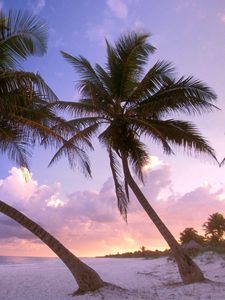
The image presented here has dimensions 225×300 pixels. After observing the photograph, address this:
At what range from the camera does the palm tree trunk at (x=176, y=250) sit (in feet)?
38.2

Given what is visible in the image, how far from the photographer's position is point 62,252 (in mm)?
10180

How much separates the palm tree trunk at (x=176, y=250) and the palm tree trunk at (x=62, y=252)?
127 inches

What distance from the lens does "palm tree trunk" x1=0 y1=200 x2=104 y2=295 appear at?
9.90 meters

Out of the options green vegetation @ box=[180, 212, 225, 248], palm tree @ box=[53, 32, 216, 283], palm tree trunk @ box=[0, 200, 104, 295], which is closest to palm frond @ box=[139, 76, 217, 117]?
palm tree @ box=[53, 32, 216, 283]

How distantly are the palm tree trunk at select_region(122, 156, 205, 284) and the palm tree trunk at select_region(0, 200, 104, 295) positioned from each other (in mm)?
3231

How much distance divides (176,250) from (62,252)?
165 inches

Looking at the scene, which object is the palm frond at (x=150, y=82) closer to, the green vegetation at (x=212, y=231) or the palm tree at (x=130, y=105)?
the palm tree at (x=130, y=105)

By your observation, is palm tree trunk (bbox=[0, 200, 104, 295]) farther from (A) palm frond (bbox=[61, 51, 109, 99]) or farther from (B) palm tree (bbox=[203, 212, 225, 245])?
(B) palm tree (bbox=[203, 212, 225, 245])

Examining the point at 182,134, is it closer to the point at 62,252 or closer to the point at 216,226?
the point at 62,252

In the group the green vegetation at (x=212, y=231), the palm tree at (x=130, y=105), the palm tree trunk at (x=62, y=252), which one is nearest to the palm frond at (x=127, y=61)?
the palm tree at (x=130, y=105)

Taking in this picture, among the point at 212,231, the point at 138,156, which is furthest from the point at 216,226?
the point at 138,156

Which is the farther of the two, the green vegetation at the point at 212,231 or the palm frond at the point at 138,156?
the green vegetation at the point at 212,231

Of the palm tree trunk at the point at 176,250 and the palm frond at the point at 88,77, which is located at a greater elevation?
the palm frond at the point at 88,77

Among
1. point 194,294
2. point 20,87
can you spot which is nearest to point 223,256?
point 194,294
